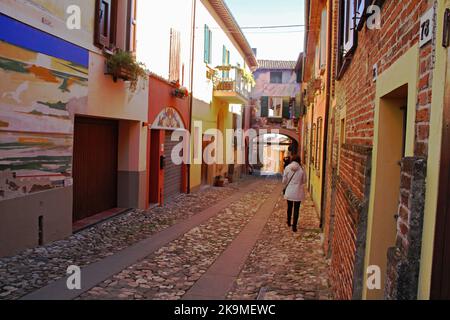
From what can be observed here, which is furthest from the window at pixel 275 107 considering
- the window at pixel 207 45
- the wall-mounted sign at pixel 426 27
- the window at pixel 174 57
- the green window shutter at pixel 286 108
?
the wall-mounted sign at pixel 426 27

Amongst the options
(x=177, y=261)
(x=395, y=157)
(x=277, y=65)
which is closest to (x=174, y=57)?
(x=177, y=261)

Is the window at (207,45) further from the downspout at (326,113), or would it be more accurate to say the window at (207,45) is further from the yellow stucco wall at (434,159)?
the yellow stucco wall at (434,159)

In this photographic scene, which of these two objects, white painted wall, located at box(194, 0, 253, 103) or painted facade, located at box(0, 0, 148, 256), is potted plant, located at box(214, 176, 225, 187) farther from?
painted facade, located at box(0, 0, 148, 256)

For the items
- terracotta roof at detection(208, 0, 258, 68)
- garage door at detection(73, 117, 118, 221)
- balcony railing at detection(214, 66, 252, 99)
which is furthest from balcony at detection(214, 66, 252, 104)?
garage door at detection(73, 117, 118, 221)

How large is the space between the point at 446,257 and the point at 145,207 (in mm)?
9942

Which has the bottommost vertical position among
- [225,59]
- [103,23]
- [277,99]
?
[103,23]

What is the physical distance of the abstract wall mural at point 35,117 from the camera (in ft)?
20.1

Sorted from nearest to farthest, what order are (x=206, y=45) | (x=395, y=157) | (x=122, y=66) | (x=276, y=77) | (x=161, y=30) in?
(x=395, y=157) → (x=122, y=66) → (x=161, y=30) → (x=206, y=45) → (x=276, y=77)

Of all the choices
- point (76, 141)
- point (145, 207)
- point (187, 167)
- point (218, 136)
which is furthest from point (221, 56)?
point (76, 141)

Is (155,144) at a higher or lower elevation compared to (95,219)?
higher

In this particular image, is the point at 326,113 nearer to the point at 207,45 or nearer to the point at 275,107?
the point at 207,45

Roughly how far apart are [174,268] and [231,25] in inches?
667

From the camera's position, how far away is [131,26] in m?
9.99

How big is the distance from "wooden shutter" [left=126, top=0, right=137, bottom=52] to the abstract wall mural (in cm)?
214
